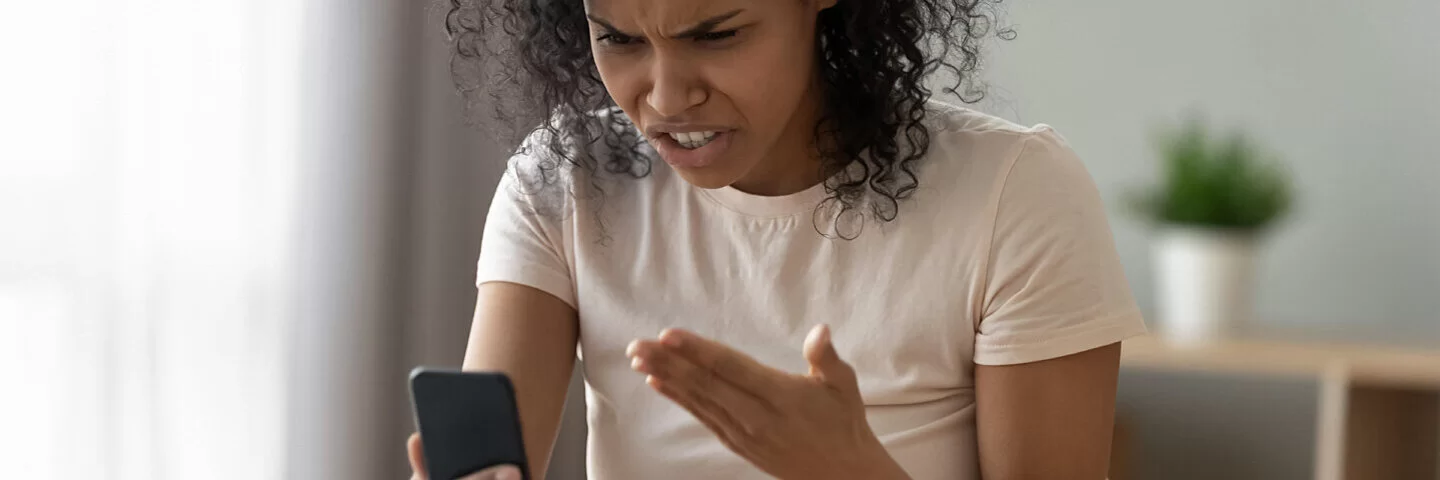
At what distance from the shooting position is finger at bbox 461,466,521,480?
98 centimetres

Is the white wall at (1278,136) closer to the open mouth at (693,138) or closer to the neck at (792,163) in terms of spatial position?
the neck at (792,163)

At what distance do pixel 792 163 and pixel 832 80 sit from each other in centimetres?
9

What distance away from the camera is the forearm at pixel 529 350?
4.19ft

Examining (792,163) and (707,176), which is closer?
(707,176)

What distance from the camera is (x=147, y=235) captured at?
1.78m

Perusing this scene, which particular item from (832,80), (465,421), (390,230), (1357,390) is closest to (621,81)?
(832,80)

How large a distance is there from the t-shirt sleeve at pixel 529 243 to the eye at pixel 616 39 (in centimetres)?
24

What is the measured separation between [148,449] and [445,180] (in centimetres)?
73

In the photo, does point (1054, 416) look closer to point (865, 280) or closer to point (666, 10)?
point (865, 280)

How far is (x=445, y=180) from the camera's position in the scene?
237 cm

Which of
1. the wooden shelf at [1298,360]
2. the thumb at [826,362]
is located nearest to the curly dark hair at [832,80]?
the thumb at [826,362]

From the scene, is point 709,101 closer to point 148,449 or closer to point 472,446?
point 472,446

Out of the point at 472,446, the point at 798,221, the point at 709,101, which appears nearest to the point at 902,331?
the point at 798,221

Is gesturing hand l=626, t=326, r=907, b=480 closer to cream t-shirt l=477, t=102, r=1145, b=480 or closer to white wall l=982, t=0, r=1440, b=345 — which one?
cream t-shirt l=477, t=102, r=1145, b=480
